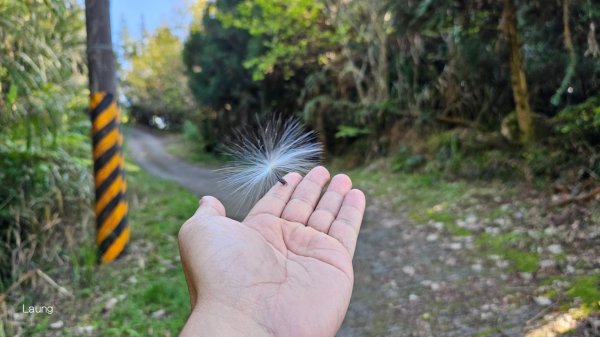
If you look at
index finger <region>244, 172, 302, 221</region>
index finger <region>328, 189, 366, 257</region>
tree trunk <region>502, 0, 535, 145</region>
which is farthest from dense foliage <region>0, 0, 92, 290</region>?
tree trunk <region>502, 0, 535, 145</region>

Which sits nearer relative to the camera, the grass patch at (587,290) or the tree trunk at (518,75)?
the grass patch at (587,290)

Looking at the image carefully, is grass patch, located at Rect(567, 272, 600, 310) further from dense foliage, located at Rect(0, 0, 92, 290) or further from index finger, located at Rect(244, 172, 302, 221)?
dense foliage, located at Rect(0, 0, 92, 290)

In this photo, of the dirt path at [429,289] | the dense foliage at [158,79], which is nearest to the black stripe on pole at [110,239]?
the dirt path at [429,289]

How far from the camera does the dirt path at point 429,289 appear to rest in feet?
9.68

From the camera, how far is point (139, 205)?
7.53 metres

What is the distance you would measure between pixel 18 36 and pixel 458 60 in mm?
5392

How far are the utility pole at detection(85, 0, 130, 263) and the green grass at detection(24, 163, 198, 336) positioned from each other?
0.23 metres

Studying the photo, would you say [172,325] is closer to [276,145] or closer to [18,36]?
[276,145]

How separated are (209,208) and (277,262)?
0.44 metres

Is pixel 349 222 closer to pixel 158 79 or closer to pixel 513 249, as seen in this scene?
pixel 513 249

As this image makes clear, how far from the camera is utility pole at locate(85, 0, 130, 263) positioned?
474 cm

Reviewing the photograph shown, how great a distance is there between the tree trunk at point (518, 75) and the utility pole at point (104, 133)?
405 centimetres

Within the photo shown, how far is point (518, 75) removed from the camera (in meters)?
5.47

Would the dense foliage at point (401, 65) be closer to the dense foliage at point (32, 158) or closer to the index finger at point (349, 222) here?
the index finger at point (349, 222)
